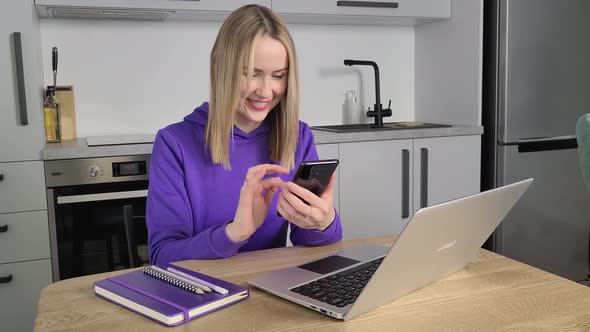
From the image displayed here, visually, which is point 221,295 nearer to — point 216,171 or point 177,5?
point 216,171

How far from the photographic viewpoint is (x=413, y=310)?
0.93 m

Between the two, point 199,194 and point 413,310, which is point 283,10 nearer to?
point 199,194

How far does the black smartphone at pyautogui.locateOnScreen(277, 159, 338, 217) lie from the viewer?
106 centimetres

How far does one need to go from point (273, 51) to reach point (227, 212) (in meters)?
0.41

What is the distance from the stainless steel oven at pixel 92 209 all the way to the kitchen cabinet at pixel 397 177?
87cm

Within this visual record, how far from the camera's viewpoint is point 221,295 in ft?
3.07

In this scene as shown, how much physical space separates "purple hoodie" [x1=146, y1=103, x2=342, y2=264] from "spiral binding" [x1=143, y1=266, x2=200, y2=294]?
0.17 meters

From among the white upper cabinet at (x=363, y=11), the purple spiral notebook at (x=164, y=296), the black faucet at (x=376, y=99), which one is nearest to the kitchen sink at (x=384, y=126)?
the black faucet at (x=376, y=99)

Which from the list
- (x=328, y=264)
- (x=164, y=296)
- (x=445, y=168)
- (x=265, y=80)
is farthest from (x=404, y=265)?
(x=445, y=168)

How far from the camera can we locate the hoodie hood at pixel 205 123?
151cm

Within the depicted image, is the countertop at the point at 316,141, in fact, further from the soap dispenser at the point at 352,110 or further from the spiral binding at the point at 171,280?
the spiral binding at the point at 171,280

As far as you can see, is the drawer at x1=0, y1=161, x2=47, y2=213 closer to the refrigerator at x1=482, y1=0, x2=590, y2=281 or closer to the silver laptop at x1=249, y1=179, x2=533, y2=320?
the silver laptop at x1=249, y1=179, x2=533, y2=320

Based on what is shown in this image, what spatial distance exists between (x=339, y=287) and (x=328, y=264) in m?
0.14

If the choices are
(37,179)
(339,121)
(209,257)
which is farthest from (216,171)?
(339,121)
